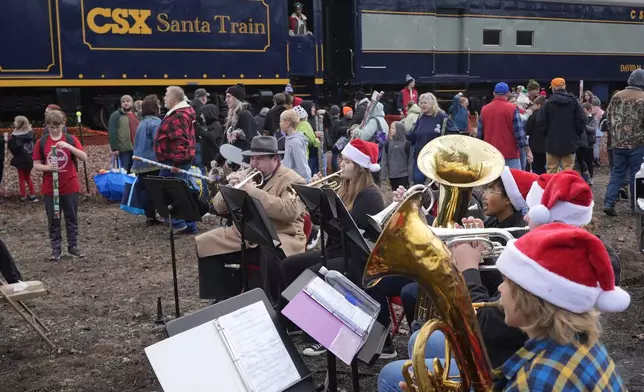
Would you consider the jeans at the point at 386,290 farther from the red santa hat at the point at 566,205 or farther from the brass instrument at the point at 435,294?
the brass instrument at the point at 435,294

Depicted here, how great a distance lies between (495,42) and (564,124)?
11120mm

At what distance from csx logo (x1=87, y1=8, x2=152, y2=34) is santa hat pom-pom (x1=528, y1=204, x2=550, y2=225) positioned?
507 inches

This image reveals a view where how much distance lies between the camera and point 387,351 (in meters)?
4.95

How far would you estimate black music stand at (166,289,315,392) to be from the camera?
2953 mm

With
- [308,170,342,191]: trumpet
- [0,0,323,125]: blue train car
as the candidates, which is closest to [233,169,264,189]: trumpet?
[308,170,342,191]: trumpet

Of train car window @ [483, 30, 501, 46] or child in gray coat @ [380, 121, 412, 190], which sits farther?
train car window @ [483, 30, 501, 46]

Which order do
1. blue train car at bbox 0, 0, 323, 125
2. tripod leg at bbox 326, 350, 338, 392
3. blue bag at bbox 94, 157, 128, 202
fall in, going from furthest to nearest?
1. blue train car at bbox 0, 0, 323, 125
2. blue bag at bbox 94, 157, 128, 202
3. tripod leg at bbox 326, 350, 338, 392

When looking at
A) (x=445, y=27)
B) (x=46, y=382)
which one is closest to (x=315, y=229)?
(x=46, y=382)

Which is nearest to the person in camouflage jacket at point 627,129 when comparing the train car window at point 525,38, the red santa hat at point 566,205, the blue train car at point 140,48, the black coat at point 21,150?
the red santa hat at point 566,205

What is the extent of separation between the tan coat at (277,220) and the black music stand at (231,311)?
6.69 feet

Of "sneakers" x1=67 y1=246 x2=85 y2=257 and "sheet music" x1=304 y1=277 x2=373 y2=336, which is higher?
"sheet music" x1=304 y1=277 x2=373 y2=336

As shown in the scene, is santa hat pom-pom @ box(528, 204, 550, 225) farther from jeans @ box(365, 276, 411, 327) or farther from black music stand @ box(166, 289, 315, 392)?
jeans @ box(365, 276, 411, 327)

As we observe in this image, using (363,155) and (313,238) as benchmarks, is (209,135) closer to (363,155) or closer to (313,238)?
(313,238)

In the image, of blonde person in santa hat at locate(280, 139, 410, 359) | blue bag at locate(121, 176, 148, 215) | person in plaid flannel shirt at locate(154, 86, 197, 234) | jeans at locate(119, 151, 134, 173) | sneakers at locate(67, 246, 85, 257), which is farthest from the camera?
jeans at locate(119, 151, 134, 173)
